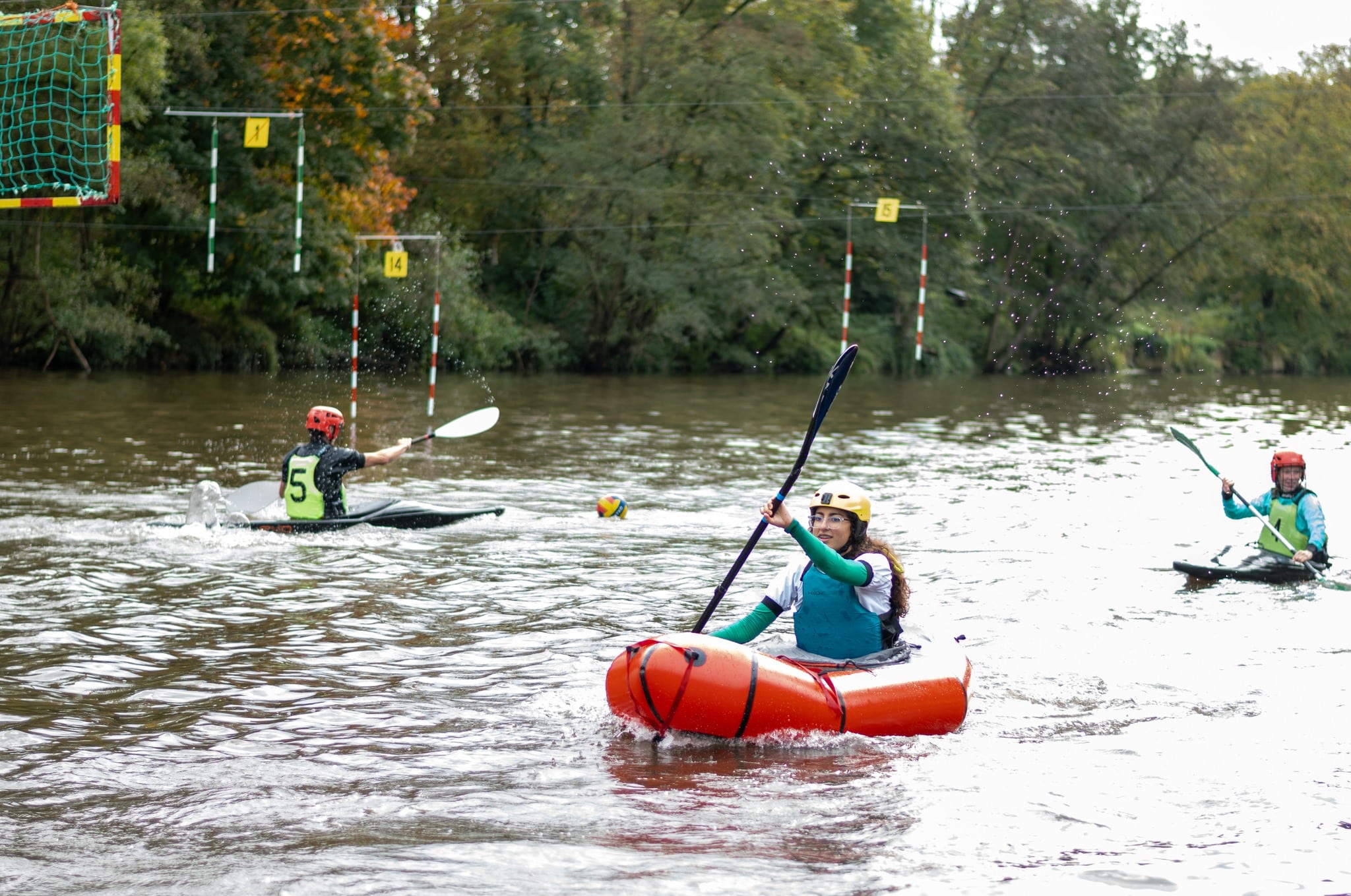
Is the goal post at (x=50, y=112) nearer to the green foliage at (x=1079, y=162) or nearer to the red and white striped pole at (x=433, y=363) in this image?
the red and white striped pole at (x=433, y=363)

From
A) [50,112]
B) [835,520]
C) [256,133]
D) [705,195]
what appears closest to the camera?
[835,520]

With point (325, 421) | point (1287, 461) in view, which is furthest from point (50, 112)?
point (1287, 461)

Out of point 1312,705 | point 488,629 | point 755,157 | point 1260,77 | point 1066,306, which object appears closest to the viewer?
point 1312,705

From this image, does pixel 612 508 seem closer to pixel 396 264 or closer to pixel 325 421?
pixel 325 421

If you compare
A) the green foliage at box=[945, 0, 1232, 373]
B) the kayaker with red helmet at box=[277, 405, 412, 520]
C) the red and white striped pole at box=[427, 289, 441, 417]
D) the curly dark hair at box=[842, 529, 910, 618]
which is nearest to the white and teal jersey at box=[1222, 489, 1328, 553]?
the curly dark hair at box=[842, 529, 910, 618]

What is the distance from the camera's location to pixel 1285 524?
34.7ft

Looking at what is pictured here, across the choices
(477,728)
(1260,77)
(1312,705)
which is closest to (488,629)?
(477,728)

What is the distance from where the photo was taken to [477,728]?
627 cm

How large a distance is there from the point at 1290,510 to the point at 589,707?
6.08 meters

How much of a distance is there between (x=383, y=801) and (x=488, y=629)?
9.95ft

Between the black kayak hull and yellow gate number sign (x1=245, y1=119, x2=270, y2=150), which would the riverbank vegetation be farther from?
the black kayak hull

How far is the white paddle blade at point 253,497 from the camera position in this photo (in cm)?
1161

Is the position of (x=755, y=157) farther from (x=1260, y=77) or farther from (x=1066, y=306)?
(x=1260, y=77)

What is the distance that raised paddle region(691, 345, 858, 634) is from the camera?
21.5ft
